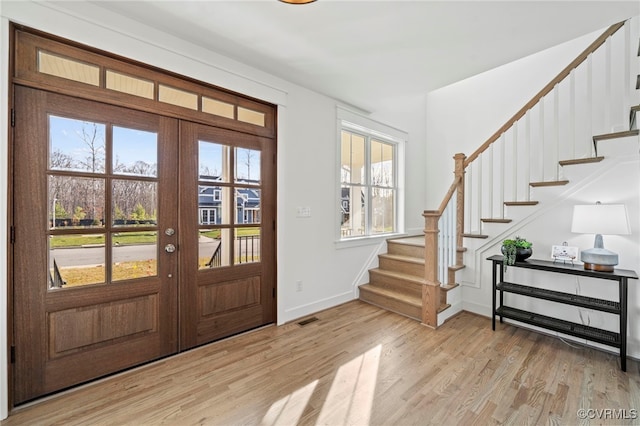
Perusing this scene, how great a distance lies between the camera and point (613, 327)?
2.43 m

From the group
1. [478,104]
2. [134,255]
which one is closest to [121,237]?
[134,255]

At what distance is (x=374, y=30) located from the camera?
2.17 m

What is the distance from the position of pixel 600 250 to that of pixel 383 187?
2.57 meters

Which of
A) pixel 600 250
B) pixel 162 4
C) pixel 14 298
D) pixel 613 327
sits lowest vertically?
pixel 613 327

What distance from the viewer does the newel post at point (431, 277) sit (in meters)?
2.93

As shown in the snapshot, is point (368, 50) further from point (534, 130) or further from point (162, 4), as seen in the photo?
point (534, 130)

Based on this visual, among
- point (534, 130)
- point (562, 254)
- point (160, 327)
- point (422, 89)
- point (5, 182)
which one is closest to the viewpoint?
point (5, 182)

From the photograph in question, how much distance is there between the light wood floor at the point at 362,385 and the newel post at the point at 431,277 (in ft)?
0.95

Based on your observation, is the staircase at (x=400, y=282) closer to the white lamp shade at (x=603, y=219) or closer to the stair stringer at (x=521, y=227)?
the stair stringer at (x=521, y=227)

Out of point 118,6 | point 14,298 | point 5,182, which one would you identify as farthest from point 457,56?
point 14,298

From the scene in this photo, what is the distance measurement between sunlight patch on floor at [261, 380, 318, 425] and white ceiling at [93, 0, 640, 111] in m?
2.71

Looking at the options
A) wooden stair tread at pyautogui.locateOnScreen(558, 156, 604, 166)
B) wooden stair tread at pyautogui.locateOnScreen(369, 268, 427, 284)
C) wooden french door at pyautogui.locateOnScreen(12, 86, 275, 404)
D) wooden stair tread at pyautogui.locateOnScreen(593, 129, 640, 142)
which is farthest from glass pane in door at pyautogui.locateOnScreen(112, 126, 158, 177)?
wooden stair tread at pyautogui.locateOnScreen(593, 129, 640, 142)

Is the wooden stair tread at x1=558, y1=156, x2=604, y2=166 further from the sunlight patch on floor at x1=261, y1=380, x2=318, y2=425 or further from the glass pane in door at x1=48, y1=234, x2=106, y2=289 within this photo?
the glass pane in door at x1=48, y1=234, x2=106, y2=289

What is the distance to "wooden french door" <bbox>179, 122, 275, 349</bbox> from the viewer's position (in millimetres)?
2416
